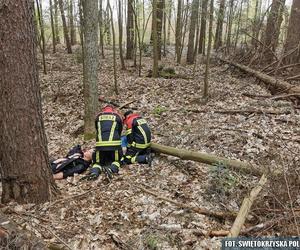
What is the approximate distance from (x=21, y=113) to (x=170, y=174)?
2.70 meters

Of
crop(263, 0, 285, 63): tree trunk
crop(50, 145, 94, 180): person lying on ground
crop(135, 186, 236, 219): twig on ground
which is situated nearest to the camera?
crop(135, 186, 236, 219): twig on ground

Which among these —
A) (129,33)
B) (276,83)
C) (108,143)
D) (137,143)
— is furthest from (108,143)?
(129,33)

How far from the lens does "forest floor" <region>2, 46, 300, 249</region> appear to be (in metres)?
3.73

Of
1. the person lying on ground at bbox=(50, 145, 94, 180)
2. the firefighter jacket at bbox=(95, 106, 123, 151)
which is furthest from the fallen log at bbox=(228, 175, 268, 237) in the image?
the person lying on ground at bbox=(50, 145, 94, 180)

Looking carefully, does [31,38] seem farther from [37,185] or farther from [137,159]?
[137,159]

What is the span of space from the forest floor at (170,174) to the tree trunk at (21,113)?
1.14 feet

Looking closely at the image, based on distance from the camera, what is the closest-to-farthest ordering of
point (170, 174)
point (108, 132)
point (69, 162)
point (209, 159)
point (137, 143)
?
point (209, 159)
point (170, 174)
point (69, 162)
point (108, 132)
point (137, 143)

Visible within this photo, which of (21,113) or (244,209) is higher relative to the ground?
(21,113)

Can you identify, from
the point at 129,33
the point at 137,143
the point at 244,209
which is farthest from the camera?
the point at 129,33

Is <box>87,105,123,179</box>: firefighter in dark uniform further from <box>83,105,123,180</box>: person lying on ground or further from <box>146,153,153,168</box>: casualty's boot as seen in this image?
<box>146,153,153,168</box>: casualty's boot

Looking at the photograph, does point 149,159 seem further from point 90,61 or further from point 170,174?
point 90,61

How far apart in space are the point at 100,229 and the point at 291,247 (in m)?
2.27

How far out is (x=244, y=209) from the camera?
12.1 feet

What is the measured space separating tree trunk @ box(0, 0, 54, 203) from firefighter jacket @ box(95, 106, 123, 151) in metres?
1.45
